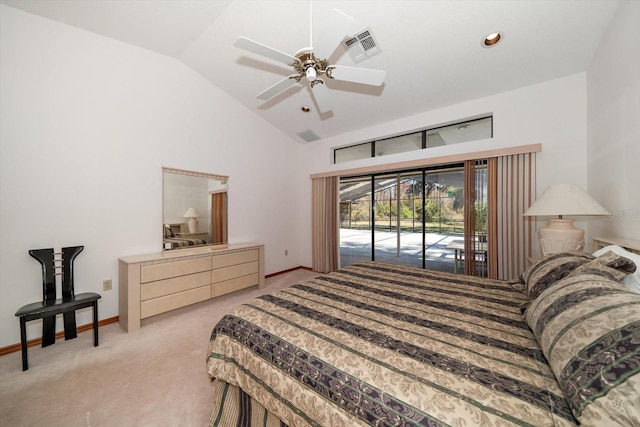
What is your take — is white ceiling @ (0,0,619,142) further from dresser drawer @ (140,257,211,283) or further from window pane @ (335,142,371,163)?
dresser drawer @ (140,257,211,283)

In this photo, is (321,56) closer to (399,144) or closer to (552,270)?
(552,270)

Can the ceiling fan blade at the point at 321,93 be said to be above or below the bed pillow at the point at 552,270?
above

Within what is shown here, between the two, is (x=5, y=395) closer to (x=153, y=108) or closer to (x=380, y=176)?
(x=153, y=108)

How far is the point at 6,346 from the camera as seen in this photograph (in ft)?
7.05

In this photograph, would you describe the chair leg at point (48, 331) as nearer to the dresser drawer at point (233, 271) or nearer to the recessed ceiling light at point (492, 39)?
the dresser drawer at point (233, 271)

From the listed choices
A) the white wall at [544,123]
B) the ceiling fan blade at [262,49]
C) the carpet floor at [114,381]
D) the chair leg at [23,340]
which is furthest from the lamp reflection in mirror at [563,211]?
the chair leg at [23,340]

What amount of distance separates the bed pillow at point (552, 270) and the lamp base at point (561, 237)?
30.3 inches

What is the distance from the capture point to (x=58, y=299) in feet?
7.45

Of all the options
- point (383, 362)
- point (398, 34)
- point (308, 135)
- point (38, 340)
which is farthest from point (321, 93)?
point (38, 340)

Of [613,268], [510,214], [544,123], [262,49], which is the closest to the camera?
[613,268]

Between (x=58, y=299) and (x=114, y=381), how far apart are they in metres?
1.20

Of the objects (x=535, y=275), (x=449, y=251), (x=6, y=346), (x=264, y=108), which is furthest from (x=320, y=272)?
(x=6, y=346)

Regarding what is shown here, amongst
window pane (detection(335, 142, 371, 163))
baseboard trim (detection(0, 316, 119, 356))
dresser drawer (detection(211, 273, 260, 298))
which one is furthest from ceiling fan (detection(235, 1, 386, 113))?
baseboard trim (detection(0, 316, 119, 356))

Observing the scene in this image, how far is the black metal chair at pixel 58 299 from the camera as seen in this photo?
2.08m
